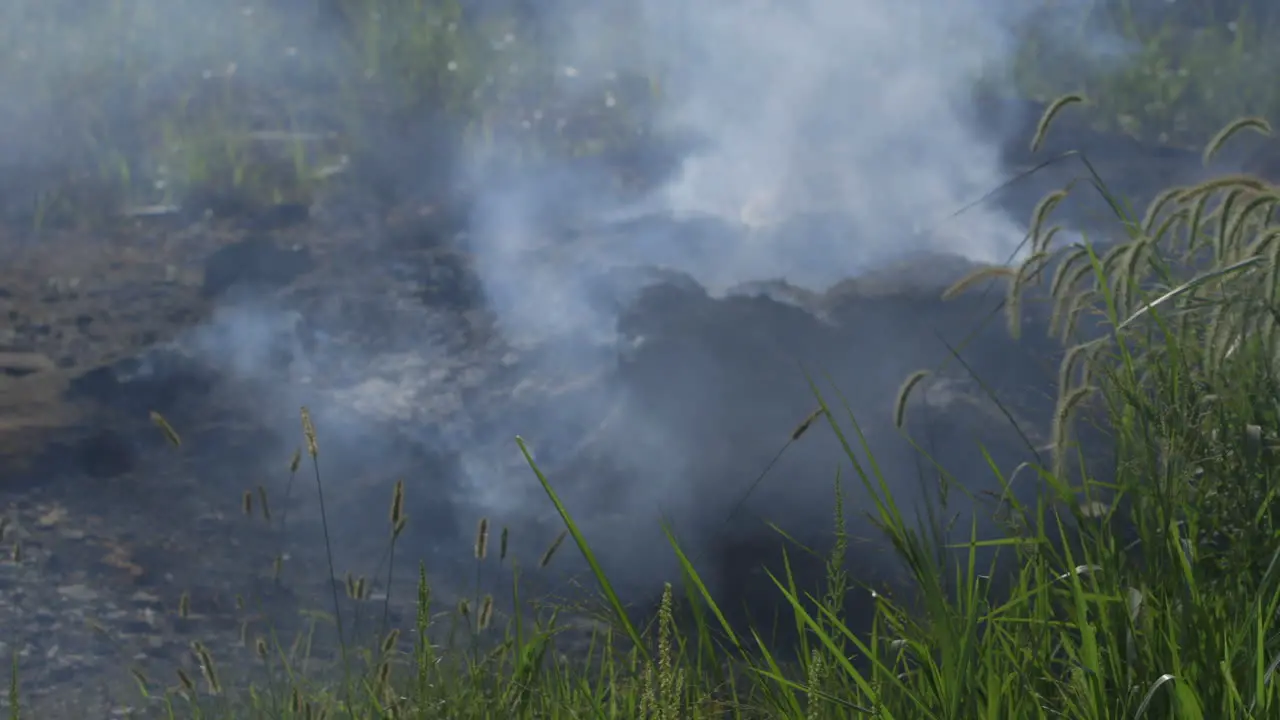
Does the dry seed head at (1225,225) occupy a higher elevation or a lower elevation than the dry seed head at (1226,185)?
lower

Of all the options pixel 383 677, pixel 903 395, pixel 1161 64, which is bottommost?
pixel 383 677

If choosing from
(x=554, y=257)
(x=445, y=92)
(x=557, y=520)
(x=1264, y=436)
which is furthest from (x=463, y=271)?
(x=1264, y=436)

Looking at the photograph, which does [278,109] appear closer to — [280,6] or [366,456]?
[280,6]

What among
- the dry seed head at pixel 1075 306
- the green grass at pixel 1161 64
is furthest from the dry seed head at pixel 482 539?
the green grass at pixel 1161 64

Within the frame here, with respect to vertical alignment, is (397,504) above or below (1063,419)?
below

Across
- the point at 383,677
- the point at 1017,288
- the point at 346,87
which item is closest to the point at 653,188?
the point at 346,87

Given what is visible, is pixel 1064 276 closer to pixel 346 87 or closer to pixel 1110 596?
pixel 1110 596

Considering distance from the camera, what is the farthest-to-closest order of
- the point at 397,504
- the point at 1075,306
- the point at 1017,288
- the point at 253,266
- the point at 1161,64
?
the point at 1161,64
the point at 253,266
the point at 1075,306
the point at 1017,288
the point at 397,504

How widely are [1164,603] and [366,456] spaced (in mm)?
2612

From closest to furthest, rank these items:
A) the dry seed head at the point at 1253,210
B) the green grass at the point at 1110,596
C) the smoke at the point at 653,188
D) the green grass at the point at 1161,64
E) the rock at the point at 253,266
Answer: the green grass at the point at 1110,596 < the dry seed head at the point at 1253,210 < the smoke at the point at 653,188 < the rock at the point at 253,266 < the green grass at the point at 1161,64

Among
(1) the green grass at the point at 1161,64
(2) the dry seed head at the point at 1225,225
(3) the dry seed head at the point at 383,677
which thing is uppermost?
(1) the green grass at the point at 1161,64

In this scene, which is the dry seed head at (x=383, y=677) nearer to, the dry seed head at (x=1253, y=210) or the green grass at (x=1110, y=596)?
the green grass at (x=1110, y=596)

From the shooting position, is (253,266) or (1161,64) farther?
(1161,64)

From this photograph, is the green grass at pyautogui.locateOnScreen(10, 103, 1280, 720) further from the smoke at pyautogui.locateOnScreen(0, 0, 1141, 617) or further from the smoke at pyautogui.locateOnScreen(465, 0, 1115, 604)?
the smoke at pyautogui.locateOnScreen(0, 0, 1141, 617)
